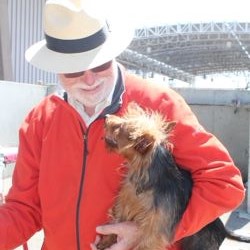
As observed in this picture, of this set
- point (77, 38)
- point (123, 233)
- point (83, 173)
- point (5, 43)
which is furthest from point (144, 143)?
point (5, 43)

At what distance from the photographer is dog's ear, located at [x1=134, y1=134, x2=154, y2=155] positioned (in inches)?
85.7

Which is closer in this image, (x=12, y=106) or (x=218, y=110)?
(x=12, y=106)

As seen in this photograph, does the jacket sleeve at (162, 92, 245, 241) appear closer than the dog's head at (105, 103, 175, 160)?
Yes

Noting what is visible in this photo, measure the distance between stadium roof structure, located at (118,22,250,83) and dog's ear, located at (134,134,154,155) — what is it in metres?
22.0

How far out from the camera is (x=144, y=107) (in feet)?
7.00

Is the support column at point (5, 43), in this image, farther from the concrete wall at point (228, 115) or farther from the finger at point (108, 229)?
the finger at point (108, 229)

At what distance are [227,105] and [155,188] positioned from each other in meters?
7.78

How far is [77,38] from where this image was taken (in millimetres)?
2027

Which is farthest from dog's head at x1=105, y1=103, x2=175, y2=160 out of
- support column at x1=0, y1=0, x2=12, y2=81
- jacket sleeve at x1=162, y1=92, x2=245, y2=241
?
support column at x1=0, y1=0, x2=12, y2=81

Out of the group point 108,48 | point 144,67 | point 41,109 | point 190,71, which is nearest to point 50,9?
point 108,48

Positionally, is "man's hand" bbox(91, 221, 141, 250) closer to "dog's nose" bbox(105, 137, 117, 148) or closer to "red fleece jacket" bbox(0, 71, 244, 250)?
"red fleece jacket" bbox(0, 71, 244, 250)

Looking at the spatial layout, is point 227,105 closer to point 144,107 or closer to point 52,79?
point 52,79

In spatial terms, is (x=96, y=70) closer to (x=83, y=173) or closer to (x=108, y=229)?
(x=83, y=173)

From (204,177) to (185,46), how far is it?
1256 inches
